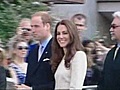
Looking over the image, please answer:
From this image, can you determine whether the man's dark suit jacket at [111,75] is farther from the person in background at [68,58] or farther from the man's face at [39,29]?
the man's face at [39,29]

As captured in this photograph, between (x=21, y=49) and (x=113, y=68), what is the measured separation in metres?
2.14

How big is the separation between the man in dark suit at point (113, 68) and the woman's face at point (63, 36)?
0.55m

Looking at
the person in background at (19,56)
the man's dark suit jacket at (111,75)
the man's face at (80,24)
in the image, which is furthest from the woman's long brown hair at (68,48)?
the person in background at (19,56)

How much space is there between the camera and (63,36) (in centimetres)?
600

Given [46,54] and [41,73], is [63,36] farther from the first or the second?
[41,73]

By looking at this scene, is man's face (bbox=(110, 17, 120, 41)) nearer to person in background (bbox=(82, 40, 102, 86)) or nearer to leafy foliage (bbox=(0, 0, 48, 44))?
person in background (bbox=(82, 40, 102, 86))

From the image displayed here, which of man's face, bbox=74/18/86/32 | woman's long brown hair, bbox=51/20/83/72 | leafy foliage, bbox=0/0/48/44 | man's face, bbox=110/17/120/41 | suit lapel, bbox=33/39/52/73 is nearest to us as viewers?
woman's long brown hair, bbox=51/20/83/72

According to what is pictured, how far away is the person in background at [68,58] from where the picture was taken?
19.0 feet

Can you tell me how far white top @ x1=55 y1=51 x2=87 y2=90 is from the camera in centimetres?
577

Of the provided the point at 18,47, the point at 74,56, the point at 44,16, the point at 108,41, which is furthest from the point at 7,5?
the point at 74,56

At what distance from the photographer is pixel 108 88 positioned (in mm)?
6121

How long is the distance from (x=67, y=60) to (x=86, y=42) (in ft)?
6.65

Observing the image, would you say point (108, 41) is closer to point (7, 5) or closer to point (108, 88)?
point (7, 5)

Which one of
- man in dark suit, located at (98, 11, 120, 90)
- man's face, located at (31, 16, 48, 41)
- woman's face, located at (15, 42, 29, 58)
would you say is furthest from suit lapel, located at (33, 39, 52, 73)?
woman's face, located at (15, 42, 29, 58)
